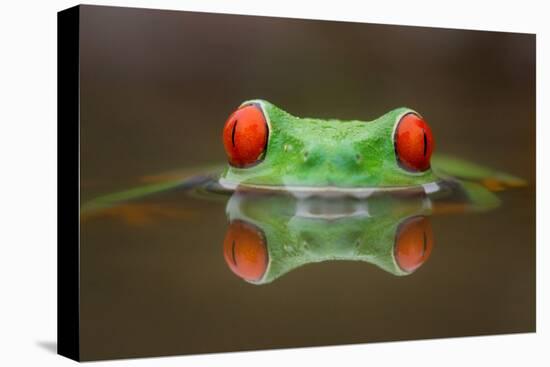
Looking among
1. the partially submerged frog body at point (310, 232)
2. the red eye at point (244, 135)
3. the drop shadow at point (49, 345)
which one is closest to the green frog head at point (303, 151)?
the red eye at point (244, 135)

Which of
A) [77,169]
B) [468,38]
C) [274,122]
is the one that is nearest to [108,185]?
[77,169]

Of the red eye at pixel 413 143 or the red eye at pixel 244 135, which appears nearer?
the red eye at pixel 244 135

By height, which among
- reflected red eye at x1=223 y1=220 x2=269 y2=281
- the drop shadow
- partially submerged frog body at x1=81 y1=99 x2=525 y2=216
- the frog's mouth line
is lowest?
the drop shadow

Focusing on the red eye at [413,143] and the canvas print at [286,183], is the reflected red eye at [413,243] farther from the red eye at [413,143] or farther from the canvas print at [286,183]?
the red eye at [413,143]

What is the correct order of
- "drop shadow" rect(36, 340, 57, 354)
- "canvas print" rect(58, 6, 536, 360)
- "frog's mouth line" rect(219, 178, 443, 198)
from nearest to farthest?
1. "canvas print" rect(58, 6, 536, 360)
2. "drop shadow" rect(36, 340, 57, 354)
3. "frog's mouth line" rect(219, 178, 443, 198)

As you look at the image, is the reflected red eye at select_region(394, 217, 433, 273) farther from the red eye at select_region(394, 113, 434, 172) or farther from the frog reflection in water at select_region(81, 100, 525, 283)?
the red eye at select_region(394, 113, 434, 172)

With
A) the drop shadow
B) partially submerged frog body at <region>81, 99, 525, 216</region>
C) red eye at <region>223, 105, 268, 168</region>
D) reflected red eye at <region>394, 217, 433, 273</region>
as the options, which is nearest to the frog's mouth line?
partially submerged frog body at <region>81, 99, 525, 216</region>

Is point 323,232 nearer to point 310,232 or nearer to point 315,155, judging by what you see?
point 310,232
